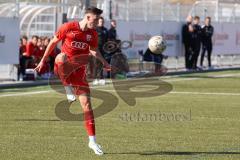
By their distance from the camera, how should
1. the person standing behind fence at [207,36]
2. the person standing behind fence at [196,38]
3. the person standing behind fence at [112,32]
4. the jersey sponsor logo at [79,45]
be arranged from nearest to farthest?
the jersey sponsor logo at [79,45] < the person standing behind fence at [112,32] < the person standing behind fence at [196,38] < the person standing behind fence at [207,36]

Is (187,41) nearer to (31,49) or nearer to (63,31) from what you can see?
(31,49)

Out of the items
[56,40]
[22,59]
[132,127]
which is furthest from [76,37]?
[22,59]

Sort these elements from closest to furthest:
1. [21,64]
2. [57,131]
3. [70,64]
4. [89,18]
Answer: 1. [89,18]
2. [70,64]
3. [57,131]
4. [21,64]

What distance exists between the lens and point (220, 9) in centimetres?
4197

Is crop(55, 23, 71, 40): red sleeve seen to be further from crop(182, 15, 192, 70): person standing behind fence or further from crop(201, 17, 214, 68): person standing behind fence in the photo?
crop(201, 17, 214, 68): person standing behind fence

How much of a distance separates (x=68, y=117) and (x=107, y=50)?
11517 millimetres

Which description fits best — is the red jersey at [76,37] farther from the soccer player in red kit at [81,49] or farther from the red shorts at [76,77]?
the red shorts at [76,77]

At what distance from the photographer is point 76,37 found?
12375mm

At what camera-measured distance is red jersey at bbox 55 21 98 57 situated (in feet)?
40.5

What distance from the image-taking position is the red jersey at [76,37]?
12344 mm

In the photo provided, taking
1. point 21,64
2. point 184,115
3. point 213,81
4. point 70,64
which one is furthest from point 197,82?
point 70,64

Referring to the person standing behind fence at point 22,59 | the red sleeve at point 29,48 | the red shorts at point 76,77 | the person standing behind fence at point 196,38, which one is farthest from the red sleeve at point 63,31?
the person standing behind fence at point 196,38

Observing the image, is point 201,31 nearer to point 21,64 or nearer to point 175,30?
point 175,30

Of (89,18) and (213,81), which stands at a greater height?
(89,18)
